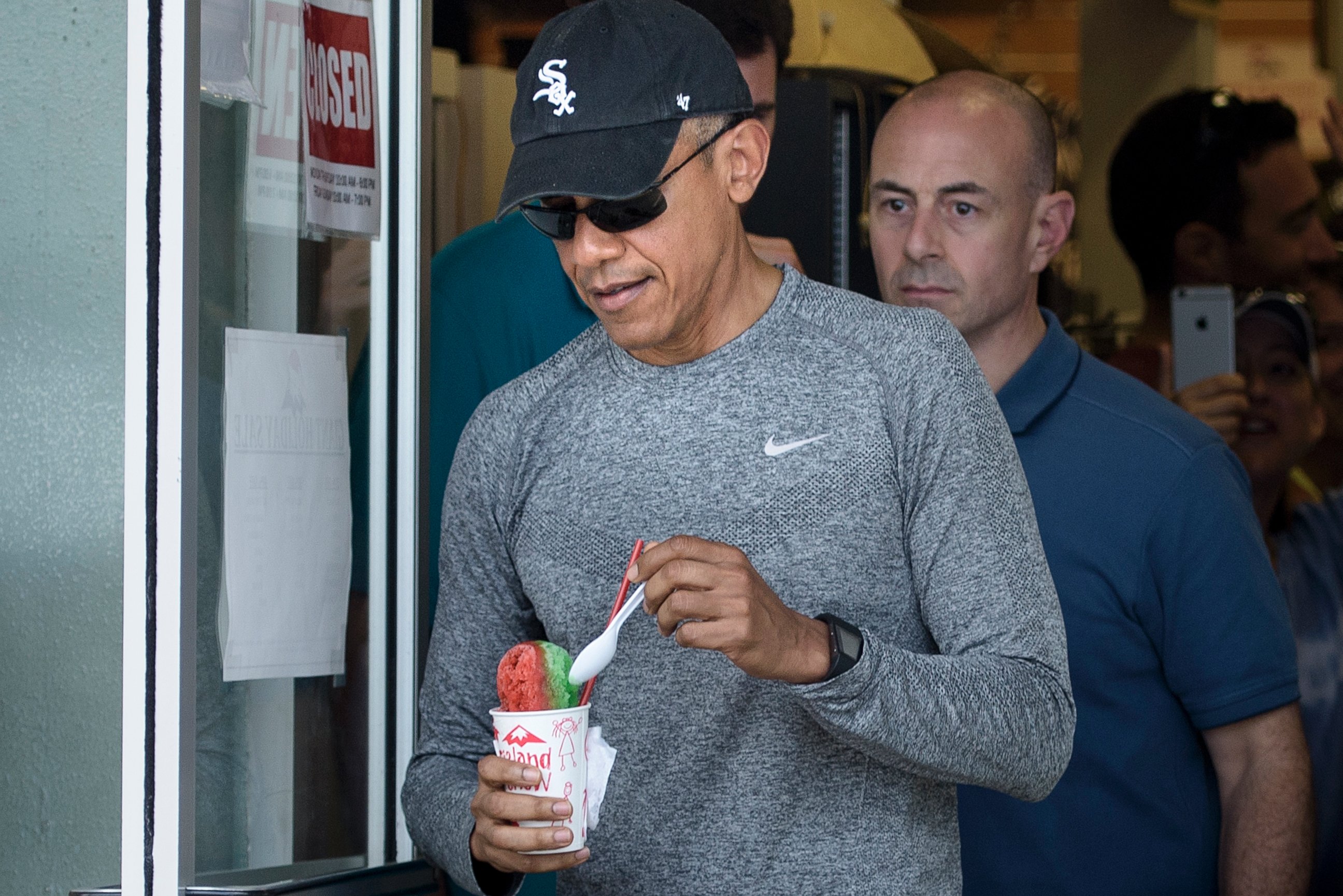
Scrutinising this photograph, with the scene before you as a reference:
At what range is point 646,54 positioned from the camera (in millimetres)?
1618

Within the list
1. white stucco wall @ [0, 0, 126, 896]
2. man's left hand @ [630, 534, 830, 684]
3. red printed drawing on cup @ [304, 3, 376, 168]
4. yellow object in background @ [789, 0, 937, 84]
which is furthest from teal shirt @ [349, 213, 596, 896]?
yellow object in background @ [789, 0, 937, 84]

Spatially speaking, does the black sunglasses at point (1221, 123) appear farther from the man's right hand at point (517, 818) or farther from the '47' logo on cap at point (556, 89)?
the man's right hand at point (517, 818)

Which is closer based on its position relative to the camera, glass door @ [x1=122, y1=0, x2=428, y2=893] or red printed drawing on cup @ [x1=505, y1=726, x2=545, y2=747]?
red printed drawing on cup @ [x1=505, y1=726, x2=545, y2=747]

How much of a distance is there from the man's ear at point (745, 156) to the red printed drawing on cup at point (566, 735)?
601 mm

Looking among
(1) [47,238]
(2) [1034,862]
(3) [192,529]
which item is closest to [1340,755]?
(2) [1034,862]

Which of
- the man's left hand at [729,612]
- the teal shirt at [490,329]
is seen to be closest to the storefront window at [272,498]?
the teal shirt at [490,329]

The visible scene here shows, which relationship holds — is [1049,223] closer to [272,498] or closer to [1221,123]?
[272,498]

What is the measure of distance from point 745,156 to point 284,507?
0.77m

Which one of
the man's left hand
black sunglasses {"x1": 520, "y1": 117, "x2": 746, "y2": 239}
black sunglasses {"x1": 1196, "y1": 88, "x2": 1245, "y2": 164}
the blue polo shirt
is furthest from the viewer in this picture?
black sunglasses {"x1": 1196, "y1": 88, "x2": 1245, "y2": 164}

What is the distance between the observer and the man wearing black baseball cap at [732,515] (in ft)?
A: 5.14

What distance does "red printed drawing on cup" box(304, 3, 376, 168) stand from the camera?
2.07 meters

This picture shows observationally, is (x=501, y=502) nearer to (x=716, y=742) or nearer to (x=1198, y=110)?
Result: (x=716, y=742)

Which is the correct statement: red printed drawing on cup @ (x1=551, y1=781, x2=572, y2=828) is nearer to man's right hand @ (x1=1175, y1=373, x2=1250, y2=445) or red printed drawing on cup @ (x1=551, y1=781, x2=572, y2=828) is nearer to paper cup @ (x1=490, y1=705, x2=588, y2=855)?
paper cup @ (x1=490, y1=705, x2=588, y2=855)

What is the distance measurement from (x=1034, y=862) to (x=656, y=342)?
1.11 meters
